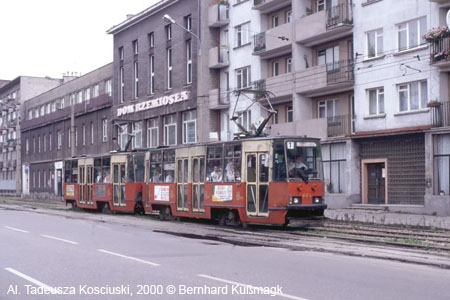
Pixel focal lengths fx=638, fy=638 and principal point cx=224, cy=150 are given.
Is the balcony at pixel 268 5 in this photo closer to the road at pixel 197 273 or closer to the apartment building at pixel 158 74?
the apartment building at pixel 158 74

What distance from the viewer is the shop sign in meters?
45.2

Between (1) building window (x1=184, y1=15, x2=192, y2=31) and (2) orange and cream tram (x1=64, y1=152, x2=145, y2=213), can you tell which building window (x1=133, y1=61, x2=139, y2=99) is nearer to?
(1) building window (x1=184, y1=15, x2=192, y2=31)

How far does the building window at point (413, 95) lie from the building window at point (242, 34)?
13.3 m

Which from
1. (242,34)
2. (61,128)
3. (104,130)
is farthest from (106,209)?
(61,128)

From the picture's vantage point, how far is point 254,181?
20297mm

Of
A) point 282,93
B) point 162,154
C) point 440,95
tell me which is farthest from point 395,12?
point 162,154

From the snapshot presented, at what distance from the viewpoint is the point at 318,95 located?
1367 inches

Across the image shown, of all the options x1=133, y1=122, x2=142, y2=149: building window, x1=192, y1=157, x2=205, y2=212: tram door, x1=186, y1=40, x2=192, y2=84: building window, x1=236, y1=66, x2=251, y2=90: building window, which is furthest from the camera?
x1=133, y1=122, x2=142, y2=149: building window

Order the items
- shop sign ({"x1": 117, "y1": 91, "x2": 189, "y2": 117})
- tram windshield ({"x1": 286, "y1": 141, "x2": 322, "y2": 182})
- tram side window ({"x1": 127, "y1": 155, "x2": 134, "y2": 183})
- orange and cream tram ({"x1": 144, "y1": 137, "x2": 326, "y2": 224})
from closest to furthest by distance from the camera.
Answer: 1. orange and cream tram ({"x1": 144, "y1": 137, "x2": 326, "y2": 224})
2. tram windshield ({"x1": 286, "y1": 141, "x2": 322, "y2": 182})
3. tram side window ({"x1": 127, "y1": 155, "x2": 134, "y2": 183})
4. shop sign ({"x1": 117, "y1": 91, "x2": 189, "y2": 117})

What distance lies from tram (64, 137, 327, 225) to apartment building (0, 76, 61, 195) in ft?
180

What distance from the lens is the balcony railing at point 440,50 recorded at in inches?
1035

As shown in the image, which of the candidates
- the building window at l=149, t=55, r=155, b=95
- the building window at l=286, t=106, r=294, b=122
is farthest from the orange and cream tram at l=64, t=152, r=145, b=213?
the building window at l=149, t=55, r=155, b=95

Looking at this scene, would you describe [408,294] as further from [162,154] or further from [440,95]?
[440,95]

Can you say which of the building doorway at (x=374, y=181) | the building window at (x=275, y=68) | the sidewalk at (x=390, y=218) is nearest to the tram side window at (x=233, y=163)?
the sidewalk at (x=390, y=218)
